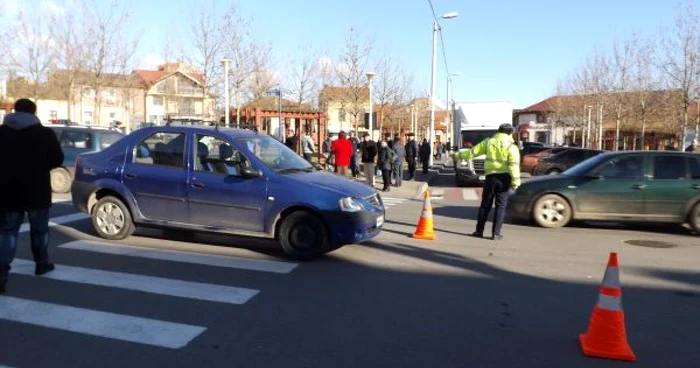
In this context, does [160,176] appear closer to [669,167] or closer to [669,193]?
[669,193]

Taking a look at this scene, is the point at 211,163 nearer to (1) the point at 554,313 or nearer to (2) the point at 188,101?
(1) the point at 554,313

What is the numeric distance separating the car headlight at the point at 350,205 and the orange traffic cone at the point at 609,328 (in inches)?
131

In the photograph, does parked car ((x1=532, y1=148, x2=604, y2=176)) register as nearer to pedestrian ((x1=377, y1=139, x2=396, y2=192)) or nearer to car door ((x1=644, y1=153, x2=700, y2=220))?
pedestrian ((x1=377, y1=139, x2=396, y2=192))

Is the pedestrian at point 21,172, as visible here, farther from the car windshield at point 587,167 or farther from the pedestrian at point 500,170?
the car windshield at point 587,167

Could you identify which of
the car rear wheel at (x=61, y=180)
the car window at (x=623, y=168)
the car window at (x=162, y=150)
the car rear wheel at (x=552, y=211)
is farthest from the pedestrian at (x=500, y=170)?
the car rear wheel at (x=61, y=180)

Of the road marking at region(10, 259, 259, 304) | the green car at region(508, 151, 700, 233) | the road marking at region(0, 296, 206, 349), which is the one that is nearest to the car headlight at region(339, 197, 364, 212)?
the road marking at region(10, 259, 259, 304)

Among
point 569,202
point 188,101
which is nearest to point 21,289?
point 569,202

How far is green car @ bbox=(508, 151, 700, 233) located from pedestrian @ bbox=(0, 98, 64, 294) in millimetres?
7970

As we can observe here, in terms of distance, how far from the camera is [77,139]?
47.0ft

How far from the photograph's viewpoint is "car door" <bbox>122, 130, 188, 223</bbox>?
25.2 feet

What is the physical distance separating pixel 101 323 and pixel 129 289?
1004mm

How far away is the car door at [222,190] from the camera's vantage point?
734 centimetres

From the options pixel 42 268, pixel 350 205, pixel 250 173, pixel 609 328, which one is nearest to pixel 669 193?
pixel 350 205

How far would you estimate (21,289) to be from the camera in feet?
19.0
